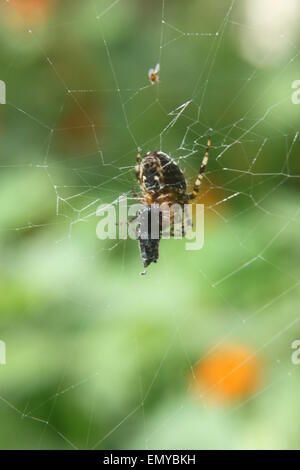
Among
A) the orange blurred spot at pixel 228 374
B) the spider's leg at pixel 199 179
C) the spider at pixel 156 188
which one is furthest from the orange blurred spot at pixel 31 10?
the orange blurred spot at pixel 228 374

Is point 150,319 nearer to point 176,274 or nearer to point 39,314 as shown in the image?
point 176,274

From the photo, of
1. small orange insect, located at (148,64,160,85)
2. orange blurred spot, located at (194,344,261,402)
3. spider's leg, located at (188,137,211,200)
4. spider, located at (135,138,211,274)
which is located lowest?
orange blurred spot, located at (194,344,261,402)

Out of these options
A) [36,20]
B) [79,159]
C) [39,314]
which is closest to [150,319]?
[39,314]

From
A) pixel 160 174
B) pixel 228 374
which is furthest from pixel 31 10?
pixel 228 374

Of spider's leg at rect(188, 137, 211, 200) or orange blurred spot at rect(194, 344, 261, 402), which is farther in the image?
spider's leg at rect(188, 137, 211, 200)

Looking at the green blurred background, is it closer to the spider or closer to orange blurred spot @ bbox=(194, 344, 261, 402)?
orange blurred spot @ bbox=(194, 344, 261, 402)

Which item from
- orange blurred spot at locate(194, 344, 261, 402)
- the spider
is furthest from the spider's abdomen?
orange blurred spot at locate(194, 344, 261, 402)

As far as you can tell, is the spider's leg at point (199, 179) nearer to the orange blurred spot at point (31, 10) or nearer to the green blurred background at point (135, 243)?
the green blurred background at point (135, 243)
